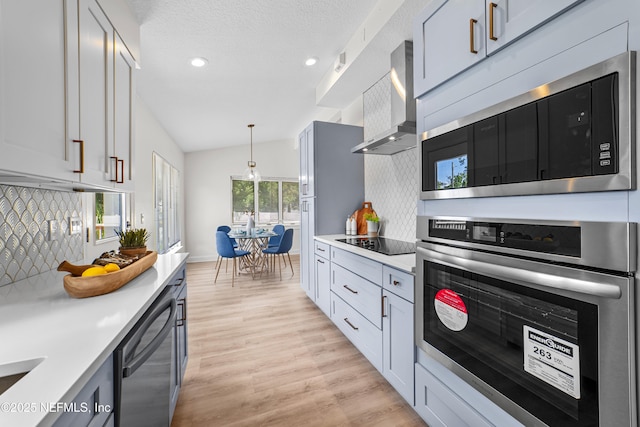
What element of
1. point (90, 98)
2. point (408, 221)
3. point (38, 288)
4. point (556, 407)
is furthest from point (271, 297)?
point (556, 407)

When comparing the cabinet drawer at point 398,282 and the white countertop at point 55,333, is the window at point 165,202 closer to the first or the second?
the white countertop at point 55,333

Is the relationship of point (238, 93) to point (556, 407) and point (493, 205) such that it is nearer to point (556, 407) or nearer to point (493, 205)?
point (493, 205)

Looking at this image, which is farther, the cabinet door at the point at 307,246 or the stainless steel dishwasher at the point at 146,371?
the cabinet door at the point at 307,246

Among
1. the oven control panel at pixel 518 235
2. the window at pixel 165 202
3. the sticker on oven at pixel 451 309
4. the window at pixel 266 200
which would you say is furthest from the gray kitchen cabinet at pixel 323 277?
the window at pixel 266 200

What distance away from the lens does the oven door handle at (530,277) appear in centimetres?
71

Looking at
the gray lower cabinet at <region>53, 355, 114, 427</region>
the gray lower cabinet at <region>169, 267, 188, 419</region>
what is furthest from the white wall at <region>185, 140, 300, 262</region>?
the gray lower cabinet at <region>53, 355, 114, 427</region>

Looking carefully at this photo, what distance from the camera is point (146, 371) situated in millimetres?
1040

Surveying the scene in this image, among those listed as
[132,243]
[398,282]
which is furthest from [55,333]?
[398,282]

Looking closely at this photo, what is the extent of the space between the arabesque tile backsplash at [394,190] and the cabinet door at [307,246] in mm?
742

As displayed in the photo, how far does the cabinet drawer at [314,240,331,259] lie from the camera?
286cm

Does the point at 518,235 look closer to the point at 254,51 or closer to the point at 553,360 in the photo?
A: the point at 553,360

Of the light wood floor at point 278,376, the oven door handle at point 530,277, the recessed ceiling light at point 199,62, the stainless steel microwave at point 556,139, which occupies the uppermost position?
the recessed ceiling light at point 199,62

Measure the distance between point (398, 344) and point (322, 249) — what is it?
4.86ft

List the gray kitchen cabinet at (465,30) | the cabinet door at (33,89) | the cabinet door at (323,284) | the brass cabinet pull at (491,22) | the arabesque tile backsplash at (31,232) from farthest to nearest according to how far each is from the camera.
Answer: the cabinet door at (323,284) < the arabesque tile backsplash at (31,232) < the brass cabinet pull at (491,22) < the gray kitchen cabinet at (465,30) < the cabinet door at (33,89)
